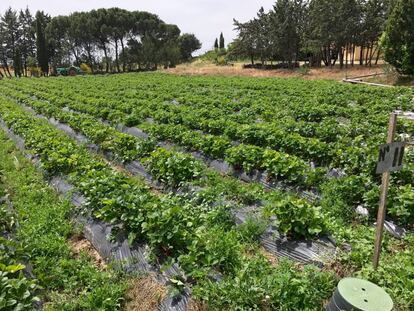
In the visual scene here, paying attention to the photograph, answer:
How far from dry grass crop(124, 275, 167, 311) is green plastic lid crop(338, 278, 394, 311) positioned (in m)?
2.03

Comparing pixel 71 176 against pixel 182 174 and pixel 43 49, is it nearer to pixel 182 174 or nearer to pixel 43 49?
pixel 182 174

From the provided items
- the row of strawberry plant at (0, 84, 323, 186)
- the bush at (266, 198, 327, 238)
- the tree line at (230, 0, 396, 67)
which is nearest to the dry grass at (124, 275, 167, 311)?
the bush at (266, 198, 327, 238)

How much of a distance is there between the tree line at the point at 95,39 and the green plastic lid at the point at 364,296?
6158 centimetres

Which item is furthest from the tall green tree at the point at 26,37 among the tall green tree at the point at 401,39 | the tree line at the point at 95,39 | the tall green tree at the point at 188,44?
the tall green tree at the point at 401,39

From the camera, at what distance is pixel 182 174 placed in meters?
7.23

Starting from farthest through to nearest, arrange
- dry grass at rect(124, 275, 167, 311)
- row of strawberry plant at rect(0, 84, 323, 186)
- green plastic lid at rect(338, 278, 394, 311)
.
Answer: row of strawberry plant at rect(0, 84, 323, 186) → dry grass at rect(124, 275, 167, 311) → green plastic lid at rect(338, 278, 394, 311)

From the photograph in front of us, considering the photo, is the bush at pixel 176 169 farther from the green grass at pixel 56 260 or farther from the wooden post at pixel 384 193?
the wooden post at pixel 384 193

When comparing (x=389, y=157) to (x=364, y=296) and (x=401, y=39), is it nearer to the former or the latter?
(x=364, y=296)

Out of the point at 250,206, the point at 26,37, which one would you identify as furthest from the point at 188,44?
the point at 250,206

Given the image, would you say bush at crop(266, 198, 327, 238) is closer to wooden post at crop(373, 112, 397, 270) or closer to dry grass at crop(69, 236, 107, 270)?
wooden post at crop(373, 112, 397, 270)

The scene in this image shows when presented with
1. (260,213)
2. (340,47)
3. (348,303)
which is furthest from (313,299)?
(340,47)

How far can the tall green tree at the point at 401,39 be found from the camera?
2467 centimetres

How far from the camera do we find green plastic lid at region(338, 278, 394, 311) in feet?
10.5

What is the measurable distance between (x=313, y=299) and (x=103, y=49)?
6852cm
